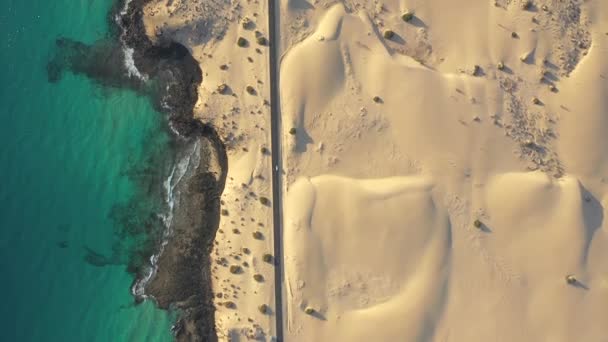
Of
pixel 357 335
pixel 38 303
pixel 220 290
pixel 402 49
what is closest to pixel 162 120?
pixel 220 290

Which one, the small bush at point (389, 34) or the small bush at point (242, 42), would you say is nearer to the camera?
the small bush at point (389, 34)

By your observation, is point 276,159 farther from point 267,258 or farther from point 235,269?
point 235,269

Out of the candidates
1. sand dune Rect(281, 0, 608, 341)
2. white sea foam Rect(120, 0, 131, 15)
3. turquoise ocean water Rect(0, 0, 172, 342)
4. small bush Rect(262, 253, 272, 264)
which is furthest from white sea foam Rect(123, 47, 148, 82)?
small bush Rect(262, 253, 272, 264)

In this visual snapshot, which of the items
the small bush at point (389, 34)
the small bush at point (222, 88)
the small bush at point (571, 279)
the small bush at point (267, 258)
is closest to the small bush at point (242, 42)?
the small bush at point (222, 88)

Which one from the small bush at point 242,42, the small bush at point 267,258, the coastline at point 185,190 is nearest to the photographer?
the small bush at point 267,258

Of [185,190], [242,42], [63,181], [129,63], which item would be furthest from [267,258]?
[129,63]

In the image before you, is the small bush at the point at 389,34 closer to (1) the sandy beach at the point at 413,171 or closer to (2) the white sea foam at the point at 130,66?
(1) the sandy beach at the point at 413,171

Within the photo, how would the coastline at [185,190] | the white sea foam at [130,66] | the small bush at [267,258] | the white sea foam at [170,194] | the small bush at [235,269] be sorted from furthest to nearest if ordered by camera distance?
the white sea foam at [130,66]
the white sea foam at [170,194]
the coastline at [185,190]
the small bush at [235,269]
the small bush at [267,258]
